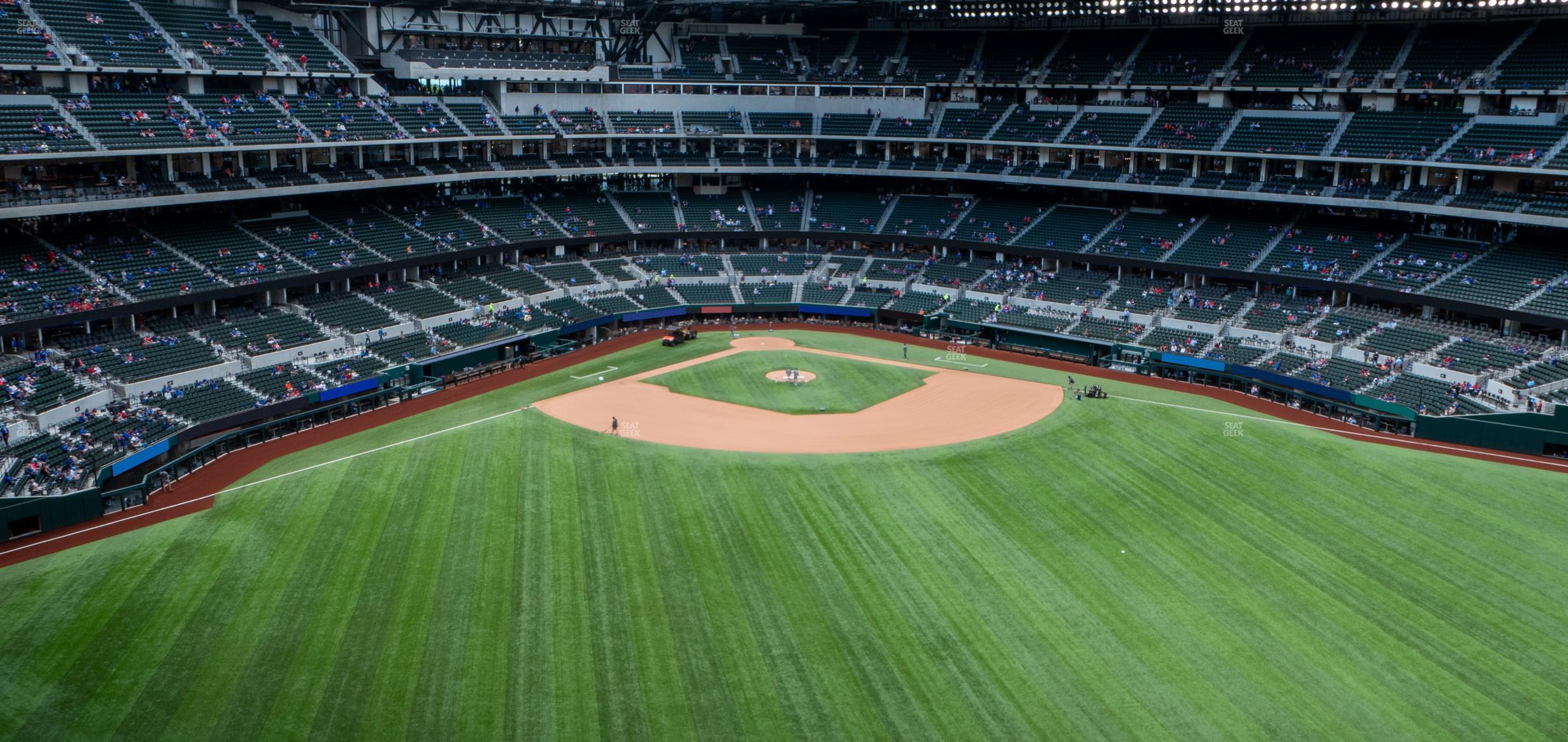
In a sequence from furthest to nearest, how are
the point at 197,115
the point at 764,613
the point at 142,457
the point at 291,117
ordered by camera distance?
the point at 291,117 → the point at 197,115 → the point at 142,457 → the point at 764,613

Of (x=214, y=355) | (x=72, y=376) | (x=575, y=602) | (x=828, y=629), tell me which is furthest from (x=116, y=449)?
(x=828, y=629)

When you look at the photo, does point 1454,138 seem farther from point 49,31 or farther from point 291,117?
point 49,31

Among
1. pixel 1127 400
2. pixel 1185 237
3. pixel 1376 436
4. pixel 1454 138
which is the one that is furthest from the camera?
pixel 1185 237

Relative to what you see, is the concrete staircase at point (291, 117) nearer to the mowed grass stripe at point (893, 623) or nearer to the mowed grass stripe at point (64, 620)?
the mowed grass stripe at point (64, 620)

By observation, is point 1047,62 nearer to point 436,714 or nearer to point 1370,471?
point 1370,471

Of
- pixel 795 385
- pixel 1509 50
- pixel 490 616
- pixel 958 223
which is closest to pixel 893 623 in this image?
pixel 490 616

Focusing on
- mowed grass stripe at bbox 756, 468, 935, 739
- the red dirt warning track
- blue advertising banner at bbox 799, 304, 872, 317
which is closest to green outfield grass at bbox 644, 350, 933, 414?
the red dirt warning track
